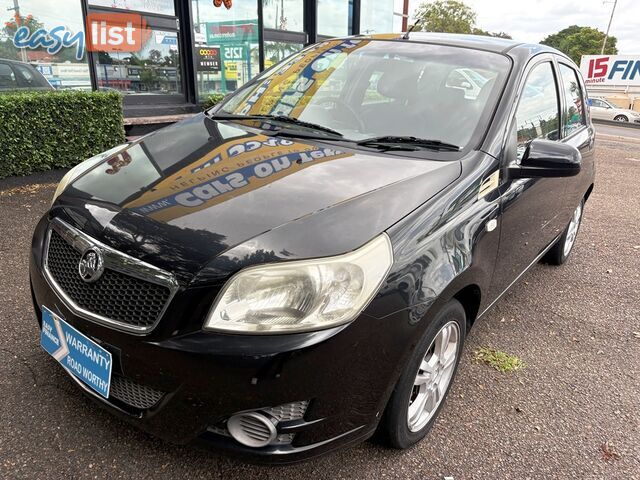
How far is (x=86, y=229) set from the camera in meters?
1.83

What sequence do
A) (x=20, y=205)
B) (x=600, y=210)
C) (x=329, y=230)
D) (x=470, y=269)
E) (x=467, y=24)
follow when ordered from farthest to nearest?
(x=467, y=24) < (x=600, y=210) < (x=20, y=205) < (x=470, y=269) < (x=329, y=230)

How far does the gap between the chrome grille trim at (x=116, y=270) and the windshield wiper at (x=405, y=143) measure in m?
1.20

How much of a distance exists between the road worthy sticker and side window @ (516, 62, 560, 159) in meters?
2.06

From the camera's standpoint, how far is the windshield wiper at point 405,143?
235 centimetres

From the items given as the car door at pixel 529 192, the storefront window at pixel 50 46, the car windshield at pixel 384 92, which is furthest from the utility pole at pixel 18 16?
the car door at pixel 529 192

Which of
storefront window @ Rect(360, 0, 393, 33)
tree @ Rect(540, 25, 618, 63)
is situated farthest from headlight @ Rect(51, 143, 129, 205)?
tree @ Rect(540, 25, 618, 63)

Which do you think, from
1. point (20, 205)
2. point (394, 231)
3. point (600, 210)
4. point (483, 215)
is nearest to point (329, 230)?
point (394, 231)

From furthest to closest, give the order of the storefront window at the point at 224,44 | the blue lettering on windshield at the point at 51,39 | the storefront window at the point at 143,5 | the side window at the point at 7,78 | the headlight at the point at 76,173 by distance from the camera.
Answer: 1. the storefront window at the point at 224,44
2. the storefront window at the point at 143,5
3. the blue lettering on windshield at the point at 51,39
4. the side window at the point at 7,78
5. the headlight at the point at 76,173

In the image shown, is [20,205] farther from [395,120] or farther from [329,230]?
[329,230]

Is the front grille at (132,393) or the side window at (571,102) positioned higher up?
the side window at (571,102)

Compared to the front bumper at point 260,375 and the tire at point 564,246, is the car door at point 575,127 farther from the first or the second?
the front bumper at point 260,375

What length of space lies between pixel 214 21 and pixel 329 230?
8.02 m

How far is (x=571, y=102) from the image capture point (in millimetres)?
3641

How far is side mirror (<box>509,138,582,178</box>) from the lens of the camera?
2389 millimetres
